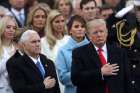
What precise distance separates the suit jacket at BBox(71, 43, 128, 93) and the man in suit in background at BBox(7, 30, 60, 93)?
35 centimetres

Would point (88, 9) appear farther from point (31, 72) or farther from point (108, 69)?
point (31, 72)

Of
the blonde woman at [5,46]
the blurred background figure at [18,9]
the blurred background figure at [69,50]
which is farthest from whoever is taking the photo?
the blurred background figure at [18,9]

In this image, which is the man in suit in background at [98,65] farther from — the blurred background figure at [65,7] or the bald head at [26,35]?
the blurred background figure at [65,7]

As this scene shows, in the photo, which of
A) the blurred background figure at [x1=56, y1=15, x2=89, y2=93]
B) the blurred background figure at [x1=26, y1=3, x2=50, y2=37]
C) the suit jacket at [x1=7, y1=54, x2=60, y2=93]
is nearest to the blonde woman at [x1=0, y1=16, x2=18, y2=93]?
the suit jacket at [x1=7, y1=54, x2=60, y2=93]

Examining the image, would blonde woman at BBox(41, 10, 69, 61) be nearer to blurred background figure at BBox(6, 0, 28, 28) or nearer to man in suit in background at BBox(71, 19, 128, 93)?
man in suit in background at BBox(71, 19, 128, 93)

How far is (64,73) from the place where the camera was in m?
9.28

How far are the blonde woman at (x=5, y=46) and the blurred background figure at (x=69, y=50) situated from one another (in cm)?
75

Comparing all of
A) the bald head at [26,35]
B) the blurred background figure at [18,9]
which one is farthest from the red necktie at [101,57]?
the blurred background figure at [18,9]

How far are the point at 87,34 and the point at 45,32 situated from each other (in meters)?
1.40

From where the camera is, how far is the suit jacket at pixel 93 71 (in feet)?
27.9

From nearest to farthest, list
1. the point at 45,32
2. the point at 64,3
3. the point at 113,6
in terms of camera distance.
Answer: the point at 45,32 → the point at 64,3 → the point at 113,6

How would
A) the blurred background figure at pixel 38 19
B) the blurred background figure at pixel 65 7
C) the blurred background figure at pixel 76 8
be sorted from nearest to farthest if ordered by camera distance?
1. the blurred background figure at pixel 76 8
2. the blurred background figure at pixel 38 19
3. the blurred background figure at pixel 65 7

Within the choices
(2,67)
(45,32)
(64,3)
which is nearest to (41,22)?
(45,32)

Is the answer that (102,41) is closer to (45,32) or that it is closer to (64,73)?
(64,73)
